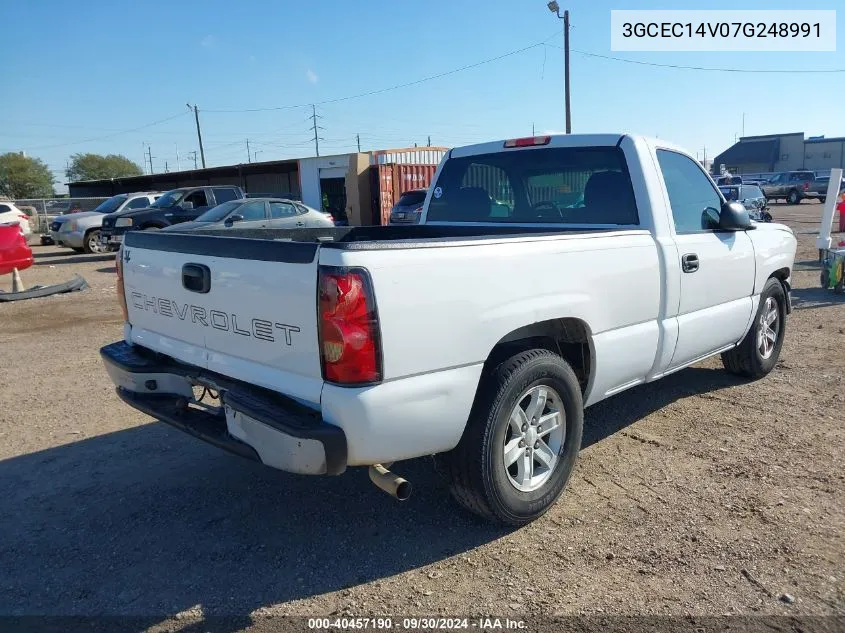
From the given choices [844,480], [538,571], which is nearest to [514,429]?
[538,571]

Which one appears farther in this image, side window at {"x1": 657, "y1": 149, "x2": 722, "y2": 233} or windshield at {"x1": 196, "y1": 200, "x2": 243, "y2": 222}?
windshield at {"x1": 196, "y1": 200, "x2": 243, "y2": 222}

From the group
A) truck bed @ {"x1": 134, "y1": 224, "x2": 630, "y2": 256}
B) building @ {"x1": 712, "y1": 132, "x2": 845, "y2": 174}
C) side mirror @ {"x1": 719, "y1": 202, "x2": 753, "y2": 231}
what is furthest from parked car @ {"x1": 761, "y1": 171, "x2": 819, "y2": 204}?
→ truck bed @ {"x1": 134, "y1": 224, "x2": 630, "y2": 256}

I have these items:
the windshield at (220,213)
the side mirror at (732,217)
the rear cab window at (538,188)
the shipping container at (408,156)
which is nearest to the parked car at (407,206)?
the windshield at (220,213)

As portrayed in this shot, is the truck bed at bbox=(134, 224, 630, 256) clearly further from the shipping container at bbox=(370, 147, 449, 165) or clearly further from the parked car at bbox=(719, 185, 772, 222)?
the shipping container at bbox=(370, 147, 449, 165)

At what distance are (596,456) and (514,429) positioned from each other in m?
1.21

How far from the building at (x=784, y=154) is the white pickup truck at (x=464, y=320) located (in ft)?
222

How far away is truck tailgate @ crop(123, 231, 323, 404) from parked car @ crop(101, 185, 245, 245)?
1365 cm

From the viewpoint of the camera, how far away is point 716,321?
466 centimetres

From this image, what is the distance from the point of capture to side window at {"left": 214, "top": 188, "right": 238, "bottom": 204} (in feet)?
59.6

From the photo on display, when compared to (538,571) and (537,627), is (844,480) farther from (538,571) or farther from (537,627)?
(537,627)

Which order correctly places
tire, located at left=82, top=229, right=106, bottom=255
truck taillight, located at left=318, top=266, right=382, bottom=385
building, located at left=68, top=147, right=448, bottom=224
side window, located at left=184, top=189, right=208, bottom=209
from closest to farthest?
truck taillight, located at left=318, top=266, right=382, bottom=385
side window, located at left=184, top=189, right=208, bottom=209
tire, located at left=82, top=229, right=106, bottom=255
building, located at left=68, top=147, right=448, bottom=224

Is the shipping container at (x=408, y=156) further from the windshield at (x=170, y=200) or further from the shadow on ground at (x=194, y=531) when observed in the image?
the shadow on ground at (x=194, y=531)

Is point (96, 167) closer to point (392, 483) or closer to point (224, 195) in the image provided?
point (224, 195)

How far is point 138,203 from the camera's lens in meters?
19.8
